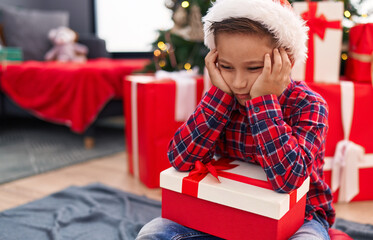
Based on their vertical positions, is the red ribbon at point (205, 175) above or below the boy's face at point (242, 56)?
below

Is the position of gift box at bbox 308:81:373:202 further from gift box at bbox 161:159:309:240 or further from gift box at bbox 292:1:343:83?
gift box at bbox 161:159:309:240

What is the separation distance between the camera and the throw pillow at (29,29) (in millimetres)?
2660

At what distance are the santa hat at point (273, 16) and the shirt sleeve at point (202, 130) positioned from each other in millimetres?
152

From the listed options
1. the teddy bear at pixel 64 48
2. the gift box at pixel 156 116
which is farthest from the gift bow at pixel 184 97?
the teddy bear at pixel 64 48

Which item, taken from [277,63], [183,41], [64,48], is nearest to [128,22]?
[64,48]

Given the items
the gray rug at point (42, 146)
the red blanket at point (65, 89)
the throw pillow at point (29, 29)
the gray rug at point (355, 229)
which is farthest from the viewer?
the throw pillow at point (29, 29)

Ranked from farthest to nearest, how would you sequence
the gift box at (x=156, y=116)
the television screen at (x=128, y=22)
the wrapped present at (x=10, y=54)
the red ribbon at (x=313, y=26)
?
1. the television screen at (x=128, y=22)
2. the wrapped present at (x=10, y=54)
3. the gift box at (x=156, y=116)
4. the red ribbon at (x=313, y=26)

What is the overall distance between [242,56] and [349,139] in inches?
31.5

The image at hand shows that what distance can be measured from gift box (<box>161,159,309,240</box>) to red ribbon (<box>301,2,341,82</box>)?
0.65 metres

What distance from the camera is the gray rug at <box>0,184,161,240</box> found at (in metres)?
1.09

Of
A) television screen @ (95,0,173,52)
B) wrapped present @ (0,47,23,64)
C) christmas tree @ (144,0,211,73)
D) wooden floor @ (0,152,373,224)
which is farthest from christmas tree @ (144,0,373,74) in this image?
television screen @ (95,0,173,52)

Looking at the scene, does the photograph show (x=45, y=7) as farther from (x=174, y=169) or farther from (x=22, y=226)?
(x=174, y=169)

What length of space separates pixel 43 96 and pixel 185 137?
5.19 ft

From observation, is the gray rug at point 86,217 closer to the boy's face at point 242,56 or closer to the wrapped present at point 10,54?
the boy's face at point 242,56
